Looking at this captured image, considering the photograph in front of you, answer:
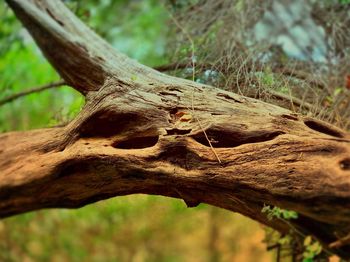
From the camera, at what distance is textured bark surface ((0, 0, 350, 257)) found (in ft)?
5.10

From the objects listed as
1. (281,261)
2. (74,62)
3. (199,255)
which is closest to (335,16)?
(281,261)

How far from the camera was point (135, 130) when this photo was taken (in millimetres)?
1956

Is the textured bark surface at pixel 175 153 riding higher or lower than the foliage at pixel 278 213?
higher

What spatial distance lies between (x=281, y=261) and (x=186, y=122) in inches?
63.4

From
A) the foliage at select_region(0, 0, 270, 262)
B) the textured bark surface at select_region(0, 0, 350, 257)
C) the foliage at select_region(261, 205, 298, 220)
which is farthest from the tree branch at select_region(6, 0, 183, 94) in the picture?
the foliage at select_region(0, 0, 270, 262)

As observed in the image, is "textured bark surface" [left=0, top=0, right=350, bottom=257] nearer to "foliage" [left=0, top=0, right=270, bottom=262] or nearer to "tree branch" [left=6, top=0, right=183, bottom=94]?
"tree branch" [left=6, top=0, right=183, bottom=94]

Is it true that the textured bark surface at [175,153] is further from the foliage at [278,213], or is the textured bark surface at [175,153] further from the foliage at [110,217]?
the foliage at [110,217]

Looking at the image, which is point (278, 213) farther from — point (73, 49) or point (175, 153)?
point (73, 49)

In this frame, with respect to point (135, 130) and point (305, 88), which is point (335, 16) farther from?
point (135, 130)

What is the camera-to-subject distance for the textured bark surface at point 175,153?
1.55 meters

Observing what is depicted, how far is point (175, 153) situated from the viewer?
179cm

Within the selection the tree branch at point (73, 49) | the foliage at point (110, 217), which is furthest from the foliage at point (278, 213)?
the foliage at point (110, 217)

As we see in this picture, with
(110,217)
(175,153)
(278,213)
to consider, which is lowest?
(110,217)

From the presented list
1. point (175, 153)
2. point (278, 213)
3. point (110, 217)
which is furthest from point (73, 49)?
point (110, 217)
